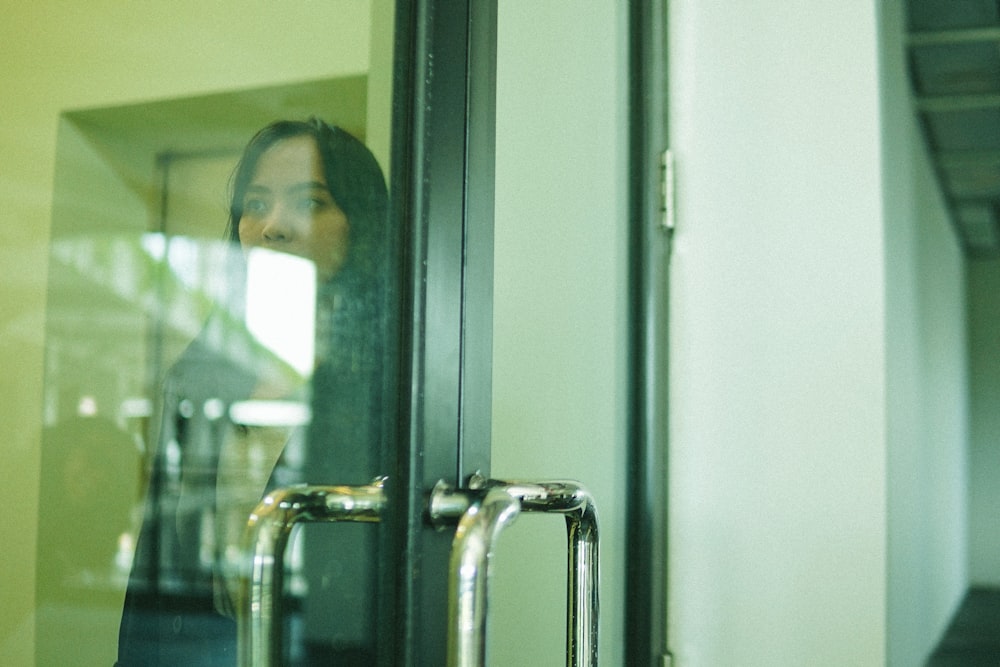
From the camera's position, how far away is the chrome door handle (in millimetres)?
555

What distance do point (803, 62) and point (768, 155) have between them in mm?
132

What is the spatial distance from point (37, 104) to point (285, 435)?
0.20 metres

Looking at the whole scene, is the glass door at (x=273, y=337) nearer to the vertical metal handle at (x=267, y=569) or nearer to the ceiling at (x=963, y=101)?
the vertical metal handle at (x=267, y=569)

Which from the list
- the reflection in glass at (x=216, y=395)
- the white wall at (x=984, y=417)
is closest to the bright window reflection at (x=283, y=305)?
the reflection in glass at (x=216, y=395)

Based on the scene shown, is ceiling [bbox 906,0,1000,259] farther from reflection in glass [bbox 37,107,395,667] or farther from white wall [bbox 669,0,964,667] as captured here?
reflection in glass [bbox 37,107,395,667]

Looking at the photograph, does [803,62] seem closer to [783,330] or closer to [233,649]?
[783,330]

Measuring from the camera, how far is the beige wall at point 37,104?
1.17 ft

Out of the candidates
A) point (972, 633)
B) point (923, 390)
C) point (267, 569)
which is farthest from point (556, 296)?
point (923, 390)

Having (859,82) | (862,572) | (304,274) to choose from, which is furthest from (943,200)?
(304,274)

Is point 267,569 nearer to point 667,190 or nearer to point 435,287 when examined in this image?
point 435,287

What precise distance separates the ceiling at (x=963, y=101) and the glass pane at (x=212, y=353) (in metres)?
1.40

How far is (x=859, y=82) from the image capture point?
1.20 m

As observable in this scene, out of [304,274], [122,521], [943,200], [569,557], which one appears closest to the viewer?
[122,521]

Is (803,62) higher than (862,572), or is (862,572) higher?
(803,62)
